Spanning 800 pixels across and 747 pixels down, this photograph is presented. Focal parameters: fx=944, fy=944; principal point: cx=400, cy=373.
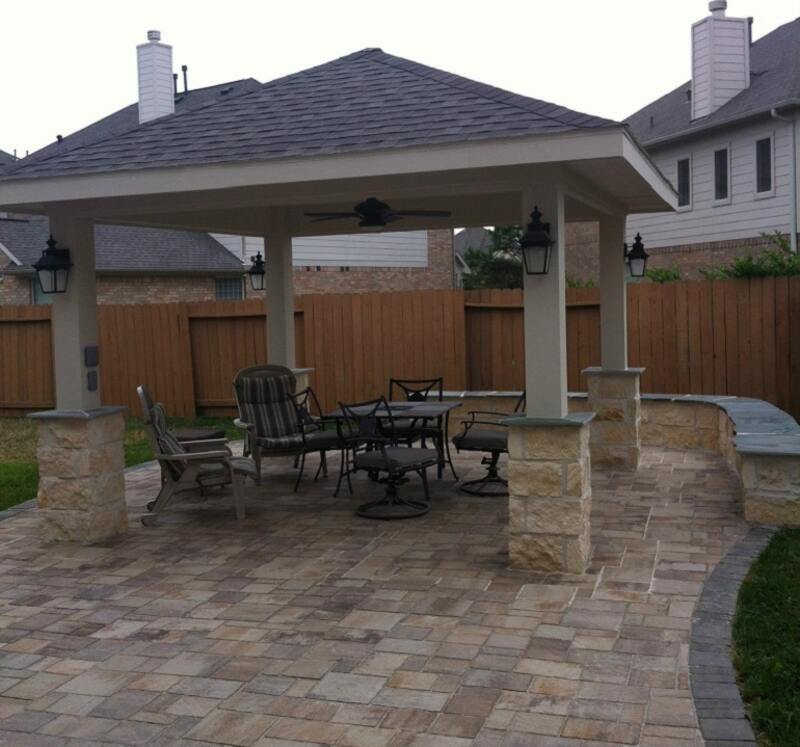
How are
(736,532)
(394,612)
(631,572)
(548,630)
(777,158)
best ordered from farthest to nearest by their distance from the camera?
(777,158), (736,532), (631,572), (394,612), (548,630)

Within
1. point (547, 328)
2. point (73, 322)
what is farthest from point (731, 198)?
point (73, 322)

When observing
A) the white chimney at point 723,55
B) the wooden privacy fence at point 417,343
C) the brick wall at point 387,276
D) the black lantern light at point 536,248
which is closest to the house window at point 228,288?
the brick wall at point 387,276

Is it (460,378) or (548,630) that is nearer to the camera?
(548,630)

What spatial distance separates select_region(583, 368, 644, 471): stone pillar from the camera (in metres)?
9.16

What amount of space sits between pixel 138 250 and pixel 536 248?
1579 cm

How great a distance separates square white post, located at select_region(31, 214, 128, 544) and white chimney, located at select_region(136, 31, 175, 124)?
16.1 m

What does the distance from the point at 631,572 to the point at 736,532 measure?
51.1 inches

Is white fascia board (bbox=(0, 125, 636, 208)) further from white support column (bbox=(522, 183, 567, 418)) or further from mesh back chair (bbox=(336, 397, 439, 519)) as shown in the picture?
mesh back chair (bbox=(336, 397, 439, 519))

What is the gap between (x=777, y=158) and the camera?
55.1 feet

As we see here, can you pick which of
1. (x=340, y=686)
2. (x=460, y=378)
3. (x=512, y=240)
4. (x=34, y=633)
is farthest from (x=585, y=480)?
(x=512, y=240)

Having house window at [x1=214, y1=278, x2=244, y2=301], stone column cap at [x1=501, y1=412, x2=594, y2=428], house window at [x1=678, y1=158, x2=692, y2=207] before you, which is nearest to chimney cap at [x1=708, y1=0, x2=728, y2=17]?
house window at [x1=678, y1=158, x2=692, y2=207]

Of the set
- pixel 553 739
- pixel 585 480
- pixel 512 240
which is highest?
pixel 512 240

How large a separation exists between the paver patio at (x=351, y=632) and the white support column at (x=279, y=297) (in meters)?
3.00

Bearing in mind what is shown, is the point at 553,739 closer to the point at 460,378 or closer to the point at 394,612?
the point at 394,612
